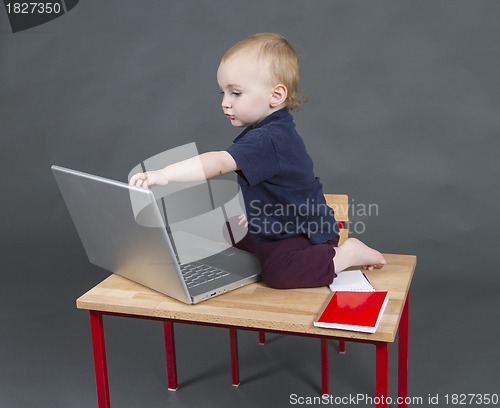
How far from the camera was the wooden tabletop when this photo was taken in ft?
6.10

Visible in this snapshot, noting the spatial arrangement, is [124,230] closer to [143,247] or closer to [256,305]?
[143,247]

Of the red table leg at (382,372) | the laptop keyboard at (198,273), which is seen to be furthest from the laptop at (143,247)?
the red table leg at (382,372)

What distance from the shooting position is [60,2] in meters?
3.92

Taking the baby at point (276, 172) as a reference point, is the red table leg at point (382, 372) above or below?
below

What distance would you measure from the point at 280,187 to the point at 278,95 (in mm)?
236

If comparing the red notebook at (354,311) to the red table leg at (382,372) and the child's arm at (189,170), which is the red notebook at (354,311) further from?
the child's arm at (189,170)

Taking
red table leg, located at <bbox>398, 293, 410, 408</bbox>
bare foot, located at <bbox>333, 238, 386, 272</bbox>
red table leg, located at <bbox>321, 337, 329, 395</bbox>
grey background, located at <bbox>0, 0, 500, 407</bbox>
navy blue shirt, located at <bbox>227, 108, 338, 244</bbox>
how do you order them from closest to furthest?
1. navy blue shirt, located at <bbox>227, 108, 338, 244</bbox>
2. bare foot, located at <bbox>333, 238, 386, 272</bbox>
3. red table leg, located at <bbox>398, 293, 410, 408</bbox>
4. red table leg, located at <bbox>321, 337, 329, 395</bbox>
5. grey background, located at <bbox>0, 0, 500, 407</bbox>

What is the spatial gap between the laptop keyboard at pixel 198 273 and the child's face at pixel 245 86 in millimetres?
394

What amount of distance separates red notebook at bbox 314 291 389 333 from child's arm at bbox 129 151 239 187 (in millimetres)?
408

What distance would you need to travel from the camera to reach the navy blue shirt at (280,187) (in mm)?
2055

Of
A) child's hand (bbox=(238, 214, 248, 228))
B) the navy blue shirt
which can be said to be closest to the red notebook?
the navy blue shirt

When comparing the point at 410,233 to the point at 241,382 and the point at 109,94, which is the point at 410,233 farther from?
the point at 109,94

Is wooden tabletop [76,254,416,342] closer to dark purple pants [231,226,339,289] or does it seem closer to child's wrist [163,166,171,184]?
dark purple pants [231,226,339,289]

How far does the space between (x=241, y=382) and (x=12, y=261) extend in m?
1.42
